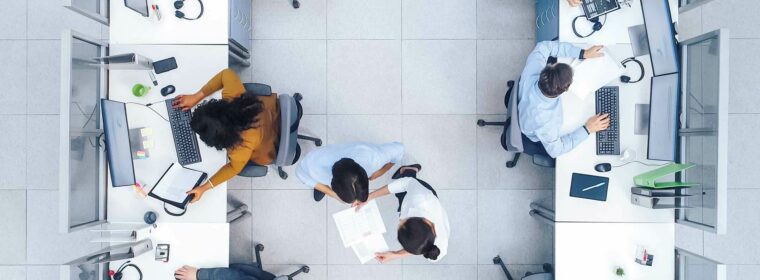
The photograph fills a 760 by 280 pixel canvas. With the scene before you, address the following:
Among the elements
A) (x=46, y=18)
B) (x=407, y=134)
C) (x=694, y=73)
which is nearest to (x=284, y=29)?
(x=407, y=134)

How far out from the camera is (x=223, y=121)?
202 cm

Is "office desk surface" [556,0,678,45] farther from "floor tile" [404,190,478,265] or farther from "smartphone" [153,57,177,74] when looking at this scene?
"smartphone" [153,57,177,74]

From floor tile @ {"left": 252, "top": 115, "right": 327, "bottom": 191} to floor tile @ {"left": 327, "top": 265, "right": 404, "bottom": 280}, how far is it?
66 centimetres

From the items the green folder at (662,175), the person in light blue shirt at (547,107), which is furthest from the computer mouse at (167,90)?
the green folder at (662,175)

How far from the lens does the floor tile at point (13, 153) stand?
3074mm

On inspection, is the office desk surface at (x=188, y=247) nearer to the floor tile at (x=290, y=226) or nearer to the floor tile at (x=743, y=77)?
the floor tile at (x=290, y=226)

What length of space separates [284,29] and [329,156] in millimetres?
1353

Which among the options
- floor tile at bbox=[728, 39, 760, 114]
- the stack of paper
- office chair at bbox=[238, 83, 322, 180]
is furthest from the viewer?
floor tile at bbox=[728, 39, 760, 114]

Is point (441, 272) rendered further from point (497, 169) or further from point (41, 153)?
point (41, 153)

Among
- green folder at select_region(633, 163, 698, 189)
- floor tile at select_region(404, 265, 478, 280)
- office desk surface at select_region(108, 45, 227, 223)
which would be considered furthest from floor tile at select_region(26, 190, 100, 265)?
green folder at select_region(633, 163, 698, 189)

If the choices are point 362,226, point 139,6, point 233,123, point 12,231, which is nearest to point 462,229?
point 362,226

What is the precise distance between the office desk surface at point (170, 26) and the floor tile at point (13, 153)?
1.42m

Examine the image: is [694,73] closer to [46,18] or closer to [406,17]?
[406,17]

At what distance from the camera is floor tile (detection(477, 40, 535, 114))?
122 inches
